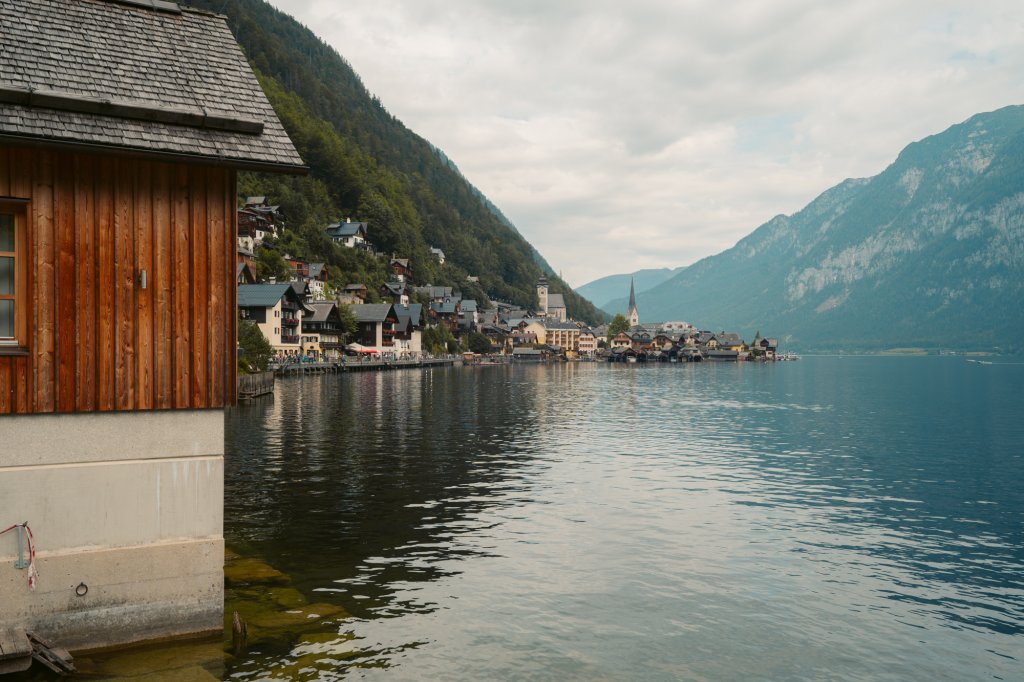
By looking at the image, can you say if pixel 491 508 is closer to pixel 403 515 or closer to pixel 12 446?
pixel 403 515

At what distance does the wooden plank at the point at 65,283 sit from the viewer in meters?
12.1

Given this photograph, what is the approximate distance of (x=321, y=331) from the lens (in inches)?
5349

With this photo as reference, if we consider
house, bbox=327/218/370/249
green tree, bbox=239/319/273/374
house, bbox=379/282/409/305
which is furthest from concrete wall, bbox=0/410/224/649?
house, bbox=327/218/370/249

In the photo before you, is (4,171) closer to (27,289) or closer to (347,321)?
(27,289)

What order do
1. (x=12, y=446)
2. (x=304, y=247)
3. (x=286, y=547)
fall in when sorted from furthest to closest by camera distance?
(x=304, y=247)
(x=286, y=547)
(x=12, y=446)

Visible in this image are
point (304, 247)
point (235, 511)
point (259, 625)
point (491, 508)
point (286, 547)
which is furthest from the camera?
point (304, 247)

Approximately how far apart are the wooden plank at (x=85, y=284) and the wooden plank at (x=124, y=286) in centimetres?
33

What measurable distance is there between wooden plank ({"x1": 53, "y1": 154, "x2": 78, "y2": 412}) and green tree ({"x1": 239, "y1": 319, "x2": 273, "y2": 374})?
7026 centimetres

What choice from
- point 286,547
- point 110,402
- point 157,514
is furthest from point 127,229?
point 286,547

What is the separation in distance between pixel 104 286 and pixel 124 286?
0.28 meters

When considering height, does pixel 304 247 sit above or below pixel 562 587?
above

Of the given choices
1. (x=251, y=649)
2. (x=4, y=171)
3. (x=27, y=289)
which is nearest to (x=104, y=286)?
(x=27, y=289)

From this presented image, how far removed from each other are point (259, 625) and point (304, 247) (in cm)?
15373

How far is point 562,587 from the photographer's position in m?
19.9
